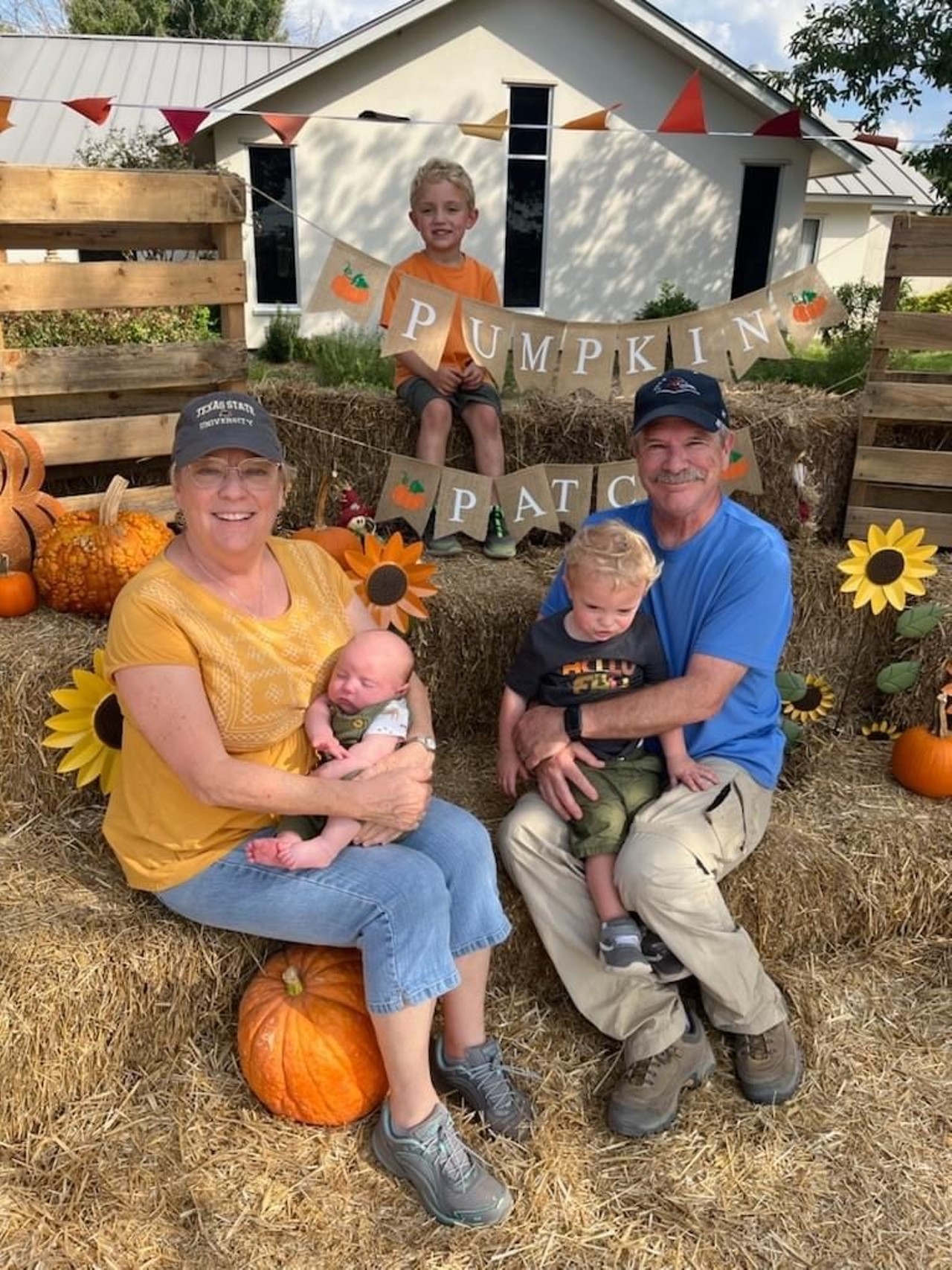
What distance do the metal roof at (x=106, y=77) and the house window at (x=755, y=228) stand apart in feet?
23.4

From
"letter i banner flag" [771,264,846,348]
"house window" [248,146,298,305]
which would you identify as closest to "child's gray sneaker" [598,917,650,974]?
"letter i banner flag" [771,264,846,348]

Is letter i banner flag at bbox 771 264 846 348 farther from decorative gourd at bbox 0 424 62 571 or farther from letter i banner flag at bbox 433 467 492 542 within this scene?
decorative gourd at bbox 0 424 62 571

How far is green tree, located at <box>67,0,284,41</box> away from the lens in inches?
966

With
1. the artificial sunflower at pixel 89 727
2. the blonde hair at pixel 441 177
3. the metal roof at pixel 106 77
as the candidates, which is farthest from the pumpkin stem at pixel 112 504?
the metal roof at pixel 106 77

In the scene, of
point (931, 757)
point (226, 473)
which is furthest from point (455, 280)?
point (931, 757)

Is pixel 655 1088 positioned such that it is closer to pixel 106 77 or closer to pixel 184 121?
pixel 184 121

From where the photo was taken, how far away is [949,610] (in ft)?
11.3

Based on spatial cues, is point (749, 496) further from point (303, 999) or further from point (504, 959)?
point (303, 999)

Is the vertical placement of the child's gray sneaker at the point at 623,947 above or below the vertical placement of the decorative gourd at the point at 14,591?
below

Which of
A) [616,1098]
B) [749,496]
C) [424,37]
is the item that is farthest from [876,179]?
[616,1098]

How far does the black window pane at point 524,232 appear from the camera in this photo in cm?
1259

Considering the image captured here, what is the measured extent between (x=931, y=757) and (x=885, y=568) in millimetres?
720

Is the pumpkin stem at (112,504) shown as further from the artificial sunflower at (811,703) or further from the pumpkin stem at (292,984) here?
the artificial sunflower at (811,703)

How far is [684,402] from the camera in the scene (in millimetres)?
2402
